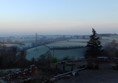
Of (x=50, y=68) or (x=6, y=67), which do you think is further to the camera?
(x=6, y=67)

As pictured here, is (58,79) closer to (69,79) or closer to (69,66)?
(69,79)

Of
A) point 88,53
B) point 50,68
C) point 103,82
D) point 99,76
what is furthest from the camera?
point 88,53

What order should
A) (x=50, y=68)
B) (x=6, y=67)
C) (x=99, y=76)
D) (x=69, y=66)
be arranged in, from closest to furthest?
1. (x=99, y=76)
2. (x=50, y=68)
3. (x=69, y=66)
4. (x=6, y=67)

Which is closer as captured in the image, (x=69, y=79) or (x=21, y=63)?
(x=69, y=79)

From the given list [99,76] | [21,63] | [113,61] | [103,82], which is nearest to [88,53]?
[113,61]

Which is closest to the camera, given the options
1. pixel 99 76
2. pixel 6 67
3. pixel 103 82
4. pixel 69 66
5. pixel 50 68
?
pixel 103 82

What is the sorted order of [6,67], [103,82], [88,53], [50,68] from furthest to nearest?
1. [88,53]
2. [6,67]
3. [50,68]
4. [103,82]

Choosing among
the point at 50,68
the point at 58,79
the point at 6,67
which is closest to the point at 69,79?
the point at 58,79

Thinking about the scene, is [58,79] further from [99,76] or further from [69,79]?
[99,76]
